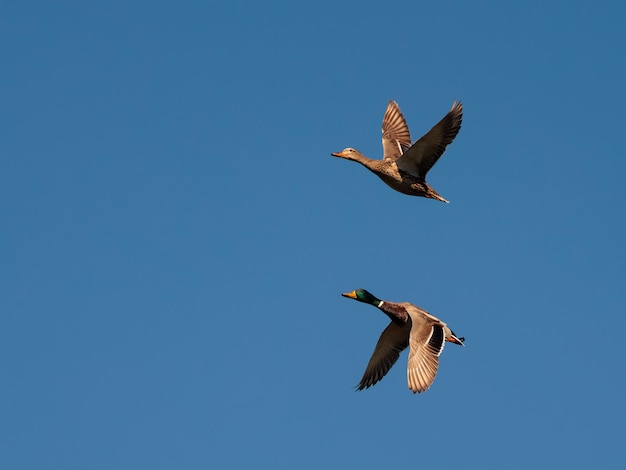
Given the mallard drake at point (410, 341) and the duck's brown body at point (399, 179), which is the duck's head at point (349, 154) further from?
the mallard drake at point (410, 341)

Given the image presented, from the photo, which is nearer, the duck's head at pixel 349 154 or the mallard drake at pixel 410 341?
the mallard drake at pixel 410 341

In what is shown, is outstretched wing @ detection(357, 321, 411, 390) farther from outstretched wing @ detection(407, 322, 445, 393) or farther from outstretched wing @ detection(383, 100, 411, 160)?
outstretched wing @ detection(383, 100, 411, 160)

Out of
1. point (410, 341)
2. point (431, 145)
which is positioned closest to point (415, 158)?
point (431, 145)

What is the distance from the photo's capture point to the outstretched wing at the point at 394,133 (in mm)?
29125

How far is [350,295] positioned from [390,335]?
137 centimetres

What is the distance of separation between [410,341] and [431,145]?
4.62 m

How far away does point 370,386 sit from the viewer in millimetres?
27031

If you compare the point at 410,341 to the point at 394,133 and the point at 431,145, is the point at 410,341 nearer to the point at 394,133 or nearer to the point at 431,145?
the point at 431,145

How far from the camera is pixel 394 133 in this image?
3073 cm

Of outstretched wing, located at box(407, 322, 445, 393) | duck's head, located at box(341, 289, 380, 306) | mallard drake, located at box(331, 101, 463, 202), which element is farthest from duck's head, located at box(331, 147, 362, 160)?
outstretched wing, located at box(407, 322, 445, 393)

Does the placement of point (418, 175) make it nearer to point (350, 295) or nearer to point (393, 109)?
point (350, 295)

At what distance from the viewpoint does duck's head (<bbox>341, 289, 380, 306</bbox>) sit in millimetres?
26438

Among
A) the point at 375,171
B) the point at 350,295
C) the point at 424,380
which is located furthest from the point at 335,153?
the point at 424,380

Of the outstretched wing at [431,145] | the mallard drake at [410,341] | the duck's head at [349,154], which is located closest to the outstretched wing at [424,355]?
the mallard drake at [410,341]
